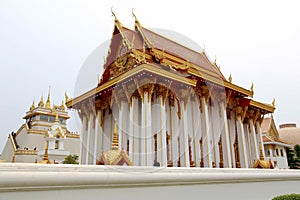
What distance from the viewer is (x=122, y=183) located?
3.21 m

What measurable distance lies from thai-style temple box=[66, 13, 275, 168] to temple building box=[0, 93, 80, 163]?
47.0ft

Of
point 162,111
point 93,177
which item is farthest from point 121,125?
point 93,177

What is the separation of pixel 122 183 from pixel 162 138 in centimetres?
592

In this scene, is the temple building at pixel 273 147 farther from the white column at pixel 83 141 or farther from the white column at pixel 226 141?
the white column at pixel 83 141

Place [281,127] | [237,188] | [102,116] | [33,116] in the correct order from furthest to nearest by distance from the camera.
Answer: [281,127]
[33,116]
[102,116]
[237,188]

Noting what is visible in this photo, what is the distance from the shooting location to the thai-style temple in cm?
924

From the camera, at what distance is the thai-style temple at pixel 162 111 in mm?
9242

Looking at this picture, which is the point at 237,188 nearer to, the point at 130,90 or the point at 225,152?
the point at 130,90

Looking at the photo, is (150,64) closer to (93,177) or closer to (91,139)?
(91,139)

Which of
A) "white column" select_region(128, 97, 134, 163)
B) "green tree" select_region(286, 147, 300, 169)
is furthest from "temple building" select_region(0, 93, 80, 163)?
"green tree" select_region(286, 147, 300, 169)

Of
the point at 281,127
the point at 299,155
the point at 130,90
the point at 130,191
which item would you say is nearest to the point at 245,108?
the point at 130,90

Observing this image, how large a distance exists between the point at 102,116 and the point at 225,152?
5743 mm

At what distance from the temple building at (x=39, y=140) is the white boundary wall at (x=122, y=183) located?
70.9 feet

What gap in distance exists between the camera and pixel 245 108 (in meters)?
13.4
